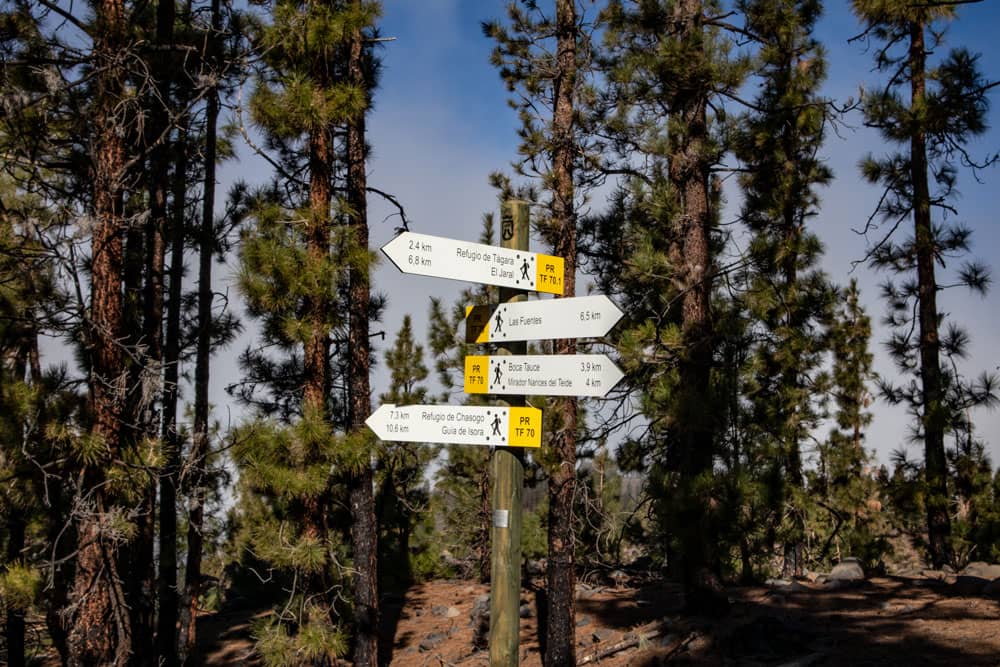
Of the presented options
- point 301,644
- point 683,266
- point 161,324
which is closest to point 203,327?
point 161,324

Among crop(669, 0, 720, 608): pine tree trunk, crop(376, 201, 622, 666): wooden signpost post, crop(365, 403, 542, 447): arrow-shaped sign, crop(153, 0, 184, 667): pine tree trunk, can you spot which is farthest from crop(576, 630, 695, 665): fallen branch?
crop(153, 0, 184, 667): pine tree trunk

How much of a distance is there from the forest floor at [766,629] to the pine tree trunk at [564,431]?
0.40 m

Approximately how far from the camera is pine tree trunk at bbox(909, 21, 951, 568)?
1077cm

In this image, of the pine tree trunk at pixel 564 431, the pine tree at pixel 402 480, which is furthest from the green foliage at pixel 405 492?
the pine tree trunk at pixel 564 431

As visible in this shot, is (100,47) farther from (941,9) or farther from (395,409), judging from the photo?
(941,9)

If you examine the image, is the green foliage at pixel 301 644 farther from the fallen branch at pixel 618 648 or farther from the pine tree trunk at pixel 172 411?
the fallen branch at pixel 618 648

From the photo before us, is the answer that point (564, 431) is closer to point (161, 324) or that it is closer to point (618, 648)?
point (618, 648)

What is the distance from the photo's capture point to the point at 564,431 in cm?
997

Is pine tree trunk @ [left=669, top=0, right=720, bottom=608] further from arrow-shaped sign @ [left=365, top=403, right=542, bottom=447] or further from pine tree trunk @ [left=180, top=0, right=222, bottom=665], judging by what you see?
pine tree trunk @ [left=180, top=0, right=222, bottom=665]

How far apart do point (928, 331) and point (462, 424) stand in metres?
9.23

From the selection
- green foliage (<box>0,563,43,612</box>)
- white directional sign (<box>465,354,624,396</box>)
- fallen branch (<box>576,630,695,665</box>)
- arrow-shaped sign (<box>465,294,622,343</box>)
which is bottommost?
fallen branch (<box>576,630,695,665</box>)

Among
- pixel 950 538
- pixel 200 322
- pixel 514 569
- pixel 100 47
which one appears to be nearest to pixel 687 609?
pixel 950 538

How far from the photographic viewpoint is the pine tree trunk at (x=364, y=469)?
976 cm

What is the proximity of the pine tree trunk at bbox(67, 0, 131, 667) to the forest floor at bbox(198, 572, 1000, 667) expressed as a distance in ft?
12.2
